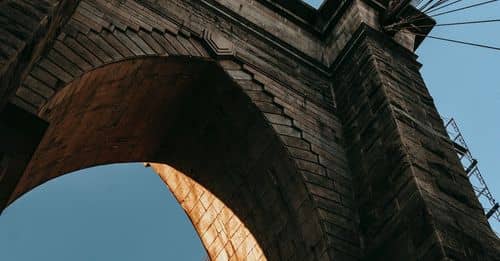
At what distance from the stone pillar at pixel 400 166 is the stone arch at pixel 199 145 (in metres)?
0.87

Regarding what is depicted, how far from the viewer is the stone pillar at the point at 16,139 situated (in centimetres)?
454

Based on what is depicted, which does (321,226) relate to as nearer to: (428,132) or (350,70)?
(428,132)

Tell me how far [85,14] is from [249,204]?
3.24m

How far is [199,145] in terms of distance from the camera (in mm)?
8930

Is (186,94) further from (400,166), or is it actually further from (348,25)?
(348,25)

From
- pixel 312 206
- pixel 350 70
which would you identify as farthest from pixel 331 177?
pixel 350 70

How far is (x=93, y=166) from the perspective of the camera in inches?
353

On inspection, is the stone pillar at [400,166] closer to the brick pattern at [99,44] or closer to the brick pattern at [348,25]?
the brick pattern at [348,25]

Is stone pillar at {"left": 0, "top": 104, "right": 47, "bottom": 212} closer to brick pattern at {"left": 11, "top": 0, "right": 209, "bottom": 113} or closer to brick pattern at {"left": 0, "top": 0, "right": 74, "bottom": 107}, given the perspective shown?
brick pattern at {"left": 0, "top": 0, "right": 74, "bottom": 107}

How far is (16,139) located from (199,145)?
4.45 meters

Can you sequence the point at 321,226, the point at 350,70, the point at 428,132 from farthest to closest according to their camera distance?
the point at 350,70
the point at 428,132
the point at 321,226

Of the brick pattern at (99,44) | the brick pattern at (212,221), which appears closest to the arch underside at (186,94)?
the brick pattern at (99,44)

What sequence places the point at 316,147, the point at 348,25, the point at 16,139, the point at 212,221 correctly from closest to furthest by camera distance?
the point at 16,139, the point at 316,147, the point at 212,221, the point at 348,25

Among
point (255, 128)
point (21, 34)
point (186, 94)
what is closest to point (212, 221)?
point (255, 128)
